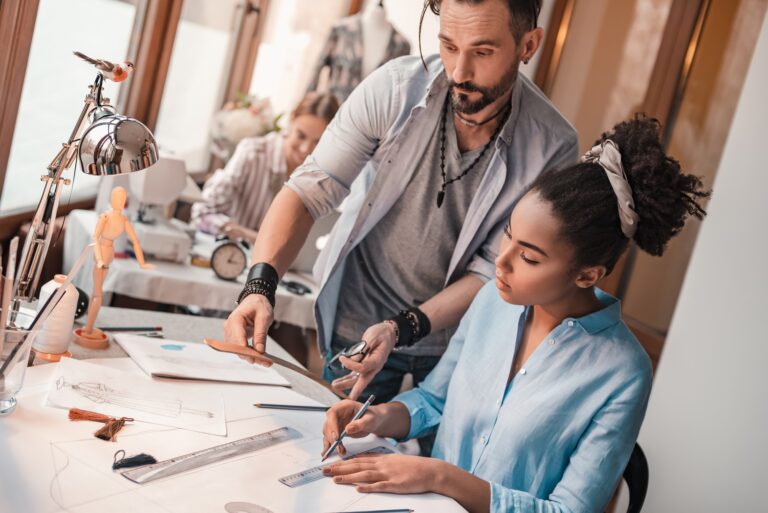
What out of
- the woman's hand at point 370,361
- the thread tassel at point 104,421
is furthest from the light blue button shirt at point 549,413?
the thread tassel at point 104,421

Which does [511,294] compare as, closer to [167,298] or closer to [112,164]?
[112,164]

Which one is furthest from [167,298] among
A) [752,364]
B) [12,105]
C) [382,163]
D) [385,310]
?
[752,364]

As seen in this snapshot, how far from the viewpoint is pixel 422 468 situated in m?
1.28

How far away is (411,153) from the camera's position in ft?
6.16

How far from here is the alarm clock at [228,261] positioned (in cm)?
282

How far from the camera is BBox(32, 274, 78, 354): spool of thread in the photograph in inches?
57.3

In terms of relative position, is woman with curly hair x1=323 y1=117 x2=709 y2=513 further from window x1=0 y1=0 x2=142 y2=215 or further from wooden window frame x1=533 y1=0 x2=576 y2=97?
wooden window frame x1=533 y1=0 x2=576 y2=97

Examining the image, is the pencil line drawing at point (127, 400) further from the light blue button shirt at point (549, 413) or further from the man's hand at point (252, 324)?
the light blue button shirt at point (549, 413)

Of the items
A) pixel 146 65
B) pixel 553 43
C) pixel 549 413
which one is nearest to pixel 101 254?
pixel 549 413

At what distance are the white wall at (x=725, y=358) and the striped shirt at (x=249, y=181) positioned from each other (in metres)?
1.91

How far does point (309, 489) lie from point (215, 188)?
8.66 feet

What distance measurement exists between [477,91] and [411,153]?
226mm

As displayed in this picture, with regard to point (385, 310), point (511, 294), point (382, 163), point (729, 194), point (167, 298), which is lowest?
point (167, 298)

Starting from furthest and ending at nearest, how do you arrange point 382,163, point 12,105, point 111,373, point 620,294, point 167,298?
point 620,294, point 167,298, point 12,105, point 382,163, point 111,373
